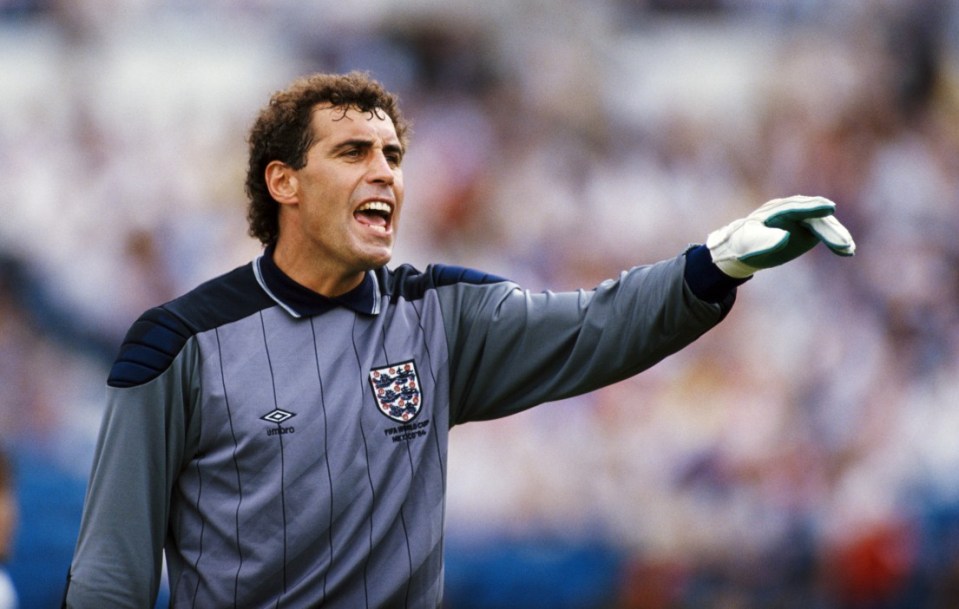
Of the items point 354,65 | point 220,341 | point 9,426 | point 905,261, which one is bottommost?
point 220,341

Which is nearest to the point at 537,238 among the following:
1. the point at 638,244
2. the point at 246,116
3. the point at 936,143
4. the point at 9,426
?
the point at 638,244

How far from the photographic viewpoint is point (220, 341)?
2.90 m

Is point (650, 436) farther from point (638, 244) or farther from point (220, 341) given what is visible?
point (220, 341)

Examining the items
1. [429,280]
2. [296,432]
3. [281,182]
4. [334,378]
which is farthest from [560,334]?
[281,182]

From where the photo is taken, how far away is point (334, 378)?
2.95 metres

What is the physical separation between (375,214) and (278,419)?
0.57 metres

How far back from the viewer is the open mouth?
3084mm

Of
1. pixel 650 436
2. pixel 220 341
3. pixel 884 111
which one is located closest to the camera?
pixel 220 341

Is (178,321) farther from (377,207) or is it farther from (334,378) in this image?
(377,207)

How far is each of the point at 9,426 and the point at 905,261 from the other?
4.97 metres

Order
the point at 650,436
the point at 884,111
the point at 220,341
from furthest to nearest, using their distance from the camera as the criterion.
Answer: the point at 884,111 < the point at 650,436 < the point at 220,341

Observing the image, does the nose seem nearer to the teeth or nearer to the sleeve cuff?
the teeth

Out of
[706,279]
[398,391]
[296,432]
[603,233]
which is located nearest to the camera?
[706,279]

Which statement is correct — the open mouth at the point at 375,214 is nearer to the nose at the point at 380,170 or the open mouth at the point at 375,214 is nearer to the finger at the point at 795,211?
the nose at the point at 380,170
